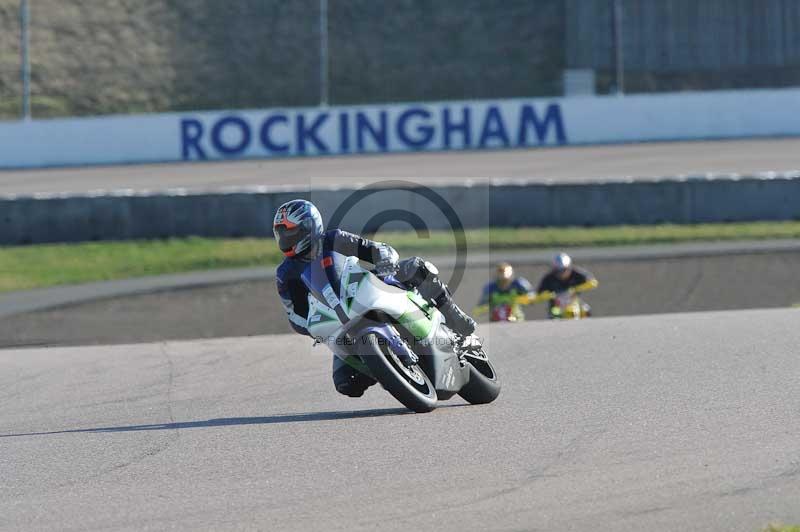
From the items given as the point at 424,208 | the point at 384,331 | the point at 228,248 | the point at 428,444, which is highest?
the point at 424,208

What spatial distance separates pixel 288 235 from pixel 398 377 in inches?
41.1

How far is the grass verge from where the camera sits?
68.8 ft

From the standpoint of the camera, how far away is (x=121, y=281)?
20.3m

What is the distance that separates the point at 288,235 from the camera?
285 inches

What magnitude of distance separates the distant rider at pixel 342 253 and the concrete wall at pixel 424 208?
14.0 m

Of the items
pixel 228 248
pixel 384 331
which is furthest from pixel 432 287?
pixel 228 248

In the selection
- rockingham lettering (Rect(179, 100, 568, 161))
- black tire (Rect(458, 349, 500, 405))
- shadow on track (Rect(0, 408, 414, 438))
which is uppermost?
rockingham lettering (Rect(179, 100, 568, 161))

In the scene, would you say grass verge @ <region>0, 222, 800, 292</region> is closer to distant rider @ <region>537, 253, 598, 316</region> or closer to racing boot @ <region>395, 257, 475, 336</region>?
distant rider @ <region>537, 253, 598, 316</region>

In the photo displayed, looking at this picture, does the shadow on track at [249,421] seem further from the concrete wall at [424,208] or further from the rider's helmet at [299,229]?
the concrete wall at [424,208]

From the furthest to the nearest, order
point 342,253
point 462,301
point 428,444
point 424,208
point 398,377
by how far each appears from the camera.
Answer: point 424,208 < point 462,301 < point 342,253 < point 398,377 < point 428,444

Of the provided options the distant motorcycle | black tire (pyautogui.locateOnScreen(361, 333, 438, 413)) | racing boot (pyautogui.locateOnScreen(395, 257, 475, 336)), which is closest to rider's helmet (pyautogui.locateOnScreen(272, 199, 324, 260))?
racing boot (pyautogui.locateOnScreen(395, 257, 475, 336))

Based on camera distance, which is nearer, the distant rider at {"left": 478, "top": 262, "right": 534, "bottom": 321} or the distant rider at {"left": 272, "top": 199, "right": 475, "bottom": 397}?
the distant rider at {"left": 272, "top": 199, "right": 475, "bottom": 397}

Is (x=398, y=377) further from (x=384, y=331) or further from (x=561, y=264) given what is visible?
(x=561, y=264)

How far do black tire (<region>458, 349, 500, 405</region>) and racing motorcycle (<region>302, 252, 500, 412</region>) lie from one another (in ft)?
0.57
